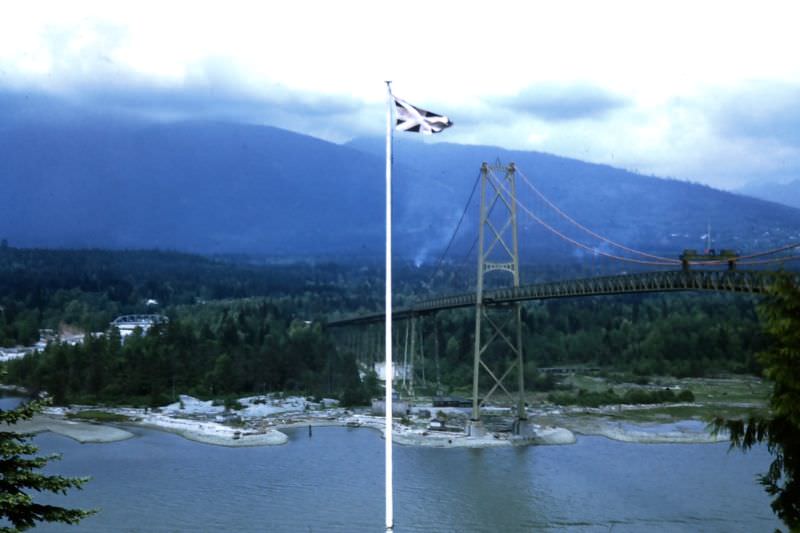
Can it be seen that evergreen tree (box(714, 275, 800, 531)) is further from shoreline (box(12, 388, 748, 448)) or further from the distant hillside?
the distant hillside

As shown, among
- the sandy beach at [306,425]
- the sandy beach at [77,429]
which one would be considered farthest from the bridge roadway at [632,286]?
the sandy beach at [77,429]

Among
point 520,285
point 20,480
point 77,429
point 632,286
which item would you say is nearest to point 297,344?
point 77,429

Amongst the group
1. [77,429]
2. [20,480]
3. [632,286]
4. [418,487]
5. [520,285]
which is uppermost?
[520,285]

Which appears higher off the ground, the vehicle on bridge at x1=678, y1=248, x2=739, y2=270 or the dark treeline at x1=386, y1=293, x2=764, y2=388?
the vehicle on bridge at x1=678, y1=248, x2=739, y2=270

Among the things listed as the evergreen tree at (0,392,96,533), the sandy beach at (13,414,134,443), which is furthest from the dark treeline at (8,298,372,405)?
the evergreen tree at (0,392,96,533)

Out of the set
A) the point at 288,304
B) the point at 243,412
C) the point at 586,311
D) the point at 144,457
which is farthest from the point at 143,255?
the point at 144,457

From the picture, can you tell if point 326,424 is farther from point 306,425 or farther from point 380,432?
point 380,432
